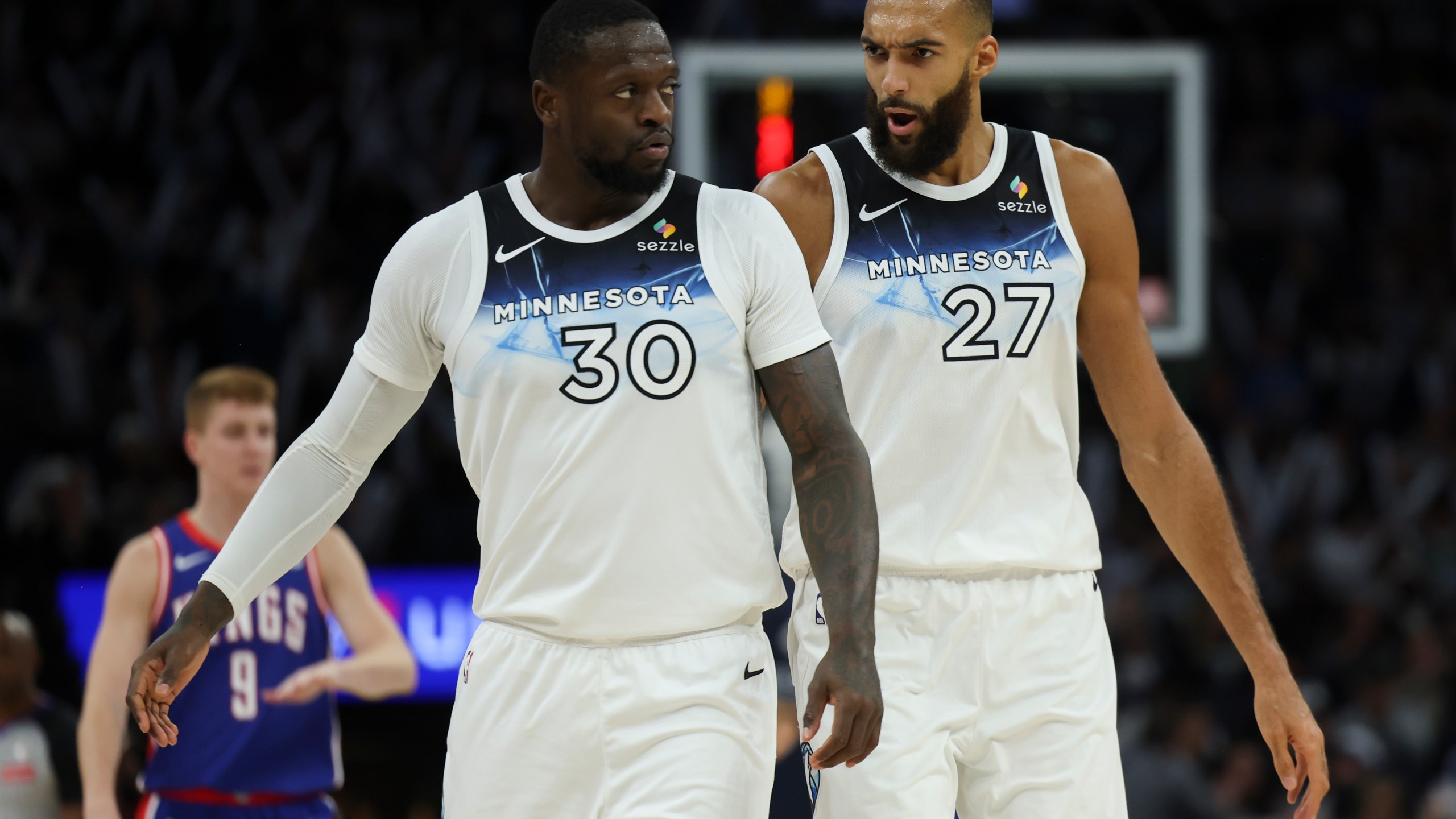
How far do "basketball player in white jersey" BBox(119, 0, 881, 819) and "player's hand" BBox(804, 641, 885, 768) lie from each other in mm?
102

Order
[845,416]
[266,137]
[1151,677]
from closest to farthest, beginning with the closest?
[845,416] < [1151,677] < [266,137]

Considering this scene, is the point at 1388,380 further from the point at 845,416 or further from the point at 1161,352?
the point at 845,416

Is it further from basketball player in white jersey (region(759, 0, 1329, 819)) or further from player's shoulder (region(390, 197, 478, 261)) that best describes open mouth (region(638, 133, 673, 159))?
basketball player in white jersey (region(759, 0, 1329, 819))

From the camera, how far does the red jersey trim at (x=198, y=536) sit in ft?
17.7

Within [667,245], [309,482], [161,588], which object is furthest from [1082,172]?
[161,588]

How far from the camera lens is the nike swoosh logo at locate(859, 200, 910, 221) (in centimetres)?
378

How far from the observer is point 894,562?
11.9 ft

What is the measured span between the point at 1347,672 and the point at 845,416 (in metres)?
8.12

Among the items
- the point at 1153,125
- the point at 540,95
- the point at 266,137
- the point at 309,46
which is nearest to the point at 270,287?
the point at 266,137

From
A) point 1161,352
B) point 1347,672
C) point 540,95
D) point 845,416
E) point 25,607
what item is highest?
point 540,95

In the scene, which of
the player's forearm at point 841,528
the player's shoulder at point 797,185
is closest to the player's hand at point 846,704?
the player's forearm at point 841,528

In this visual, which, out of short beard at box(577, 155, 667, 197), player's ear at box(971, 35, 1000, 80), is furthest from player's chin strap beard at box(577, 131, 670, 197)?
player's ear at box(971, 35, 1000, 80)

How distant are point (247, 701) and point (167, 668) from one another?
6.46 feet

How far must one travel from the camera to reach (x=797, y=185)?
383 centimetres
